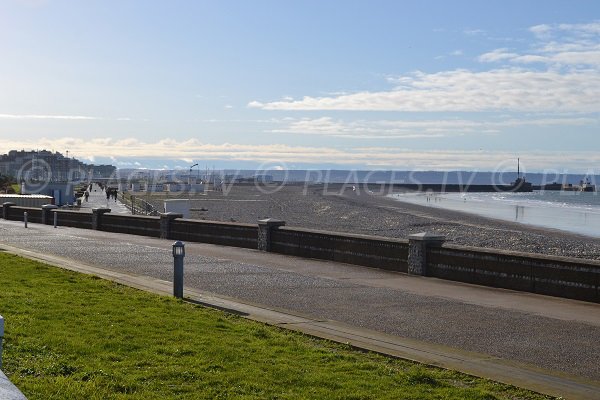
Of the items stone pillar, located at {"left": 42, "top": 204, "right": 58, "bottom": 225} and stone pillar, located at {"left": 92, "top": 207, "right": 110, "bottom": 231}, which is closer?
stone pillar, located at {"left": 92, "top": 207, "right": 110, "bottom": 231}

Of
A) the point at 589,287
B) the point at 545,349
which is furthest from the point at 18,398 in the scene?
the point at 589,287

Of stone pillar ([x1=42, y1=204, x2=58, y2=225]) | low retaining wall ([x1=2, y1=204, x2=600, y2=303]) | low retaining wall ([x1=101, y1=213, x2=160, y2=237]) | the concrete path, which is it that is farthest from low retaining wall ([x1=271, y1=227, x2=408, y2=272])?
the concrete path

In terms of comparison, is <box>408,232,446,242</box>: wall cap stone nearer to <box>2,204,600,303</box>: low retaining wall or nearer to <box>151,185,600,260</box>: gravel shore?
<box>2,204,600,303</box>: low retaining wall

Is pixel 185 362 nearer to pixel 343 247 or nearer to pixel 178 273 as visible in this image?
pixel 178 273

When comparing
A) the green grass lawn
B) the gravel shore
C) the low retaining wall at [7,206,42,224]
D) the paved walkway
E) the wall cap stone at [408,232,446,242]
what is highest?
the wall cap stone at [408,232,446,242]

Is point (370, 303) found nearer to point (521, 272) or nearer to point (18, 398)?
point (521, 272)

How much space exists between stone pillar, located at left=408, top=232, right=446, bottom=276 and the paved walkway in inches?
16.6

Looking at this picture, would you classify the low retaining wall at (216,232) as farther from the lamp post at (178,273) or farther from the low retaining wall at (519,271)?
the lamp post at (178,273)

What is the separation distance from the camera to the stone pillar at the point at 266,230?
2433 cm

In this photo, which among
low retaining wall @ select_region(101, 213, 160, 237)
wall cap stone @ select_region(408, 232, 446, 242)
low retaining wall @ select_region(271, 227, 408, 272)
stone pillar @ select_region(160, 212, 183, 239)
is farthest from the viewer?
low retaining wall @ select_region(101, 213, 160, 237)

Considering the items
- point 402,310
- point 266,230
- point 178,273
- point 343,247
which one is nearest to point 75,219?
point 266,230

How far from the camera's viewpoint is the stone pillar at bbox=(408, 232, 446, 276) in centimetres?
1850

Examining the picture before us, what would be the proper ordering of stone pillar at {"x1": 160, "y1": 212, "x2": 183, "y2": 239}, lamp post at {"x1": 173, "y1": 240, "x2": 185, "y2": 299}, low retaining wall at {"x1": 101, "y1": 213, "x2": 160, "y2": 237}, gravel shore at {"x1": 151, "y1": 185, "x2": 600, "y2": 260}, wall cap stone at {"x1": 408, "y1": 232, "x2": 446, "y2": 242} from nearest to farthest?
1. lamp post at {"x1": 173, "y1": 240, "x2": 185, "y2": 299}
2. wall cap stone at {"x1": 408, "y1": 232, "x2": 446, "y2": 242}
3. stone pillar at {"x1": 160, "y1": 212, "x2": 183, "y2": 239}
4. low retaining wall at {"x1": 101, "y1": 213, "x2": 160, "y2": 237}
5. gravel shore at {"x1": 151, "y1": 185, "x2": 600, "y2": 260}

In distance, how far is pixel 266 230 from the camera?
24.4 meters
